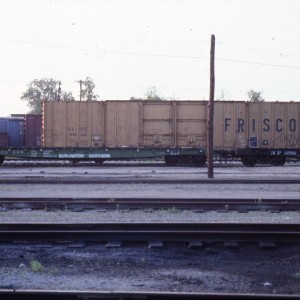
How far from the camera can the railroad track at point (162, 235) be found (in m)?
9.35

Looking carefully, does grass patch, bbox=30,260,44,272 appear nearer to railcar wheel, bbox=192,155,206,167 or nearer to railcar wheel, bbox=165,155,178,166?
railcar wheel, bbox=165,155,178,166

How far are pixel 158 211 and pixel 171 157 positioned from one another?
740 inches

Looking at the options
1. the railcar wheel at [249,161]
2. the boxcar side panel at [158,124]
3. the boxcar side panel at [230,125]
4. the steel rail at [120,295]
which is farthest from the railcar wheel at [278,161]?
the steel rail at [120,295]

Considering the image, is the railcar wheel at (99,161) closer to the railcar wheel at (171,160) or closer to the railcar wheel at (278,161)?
the railcar wheel at (171,160)

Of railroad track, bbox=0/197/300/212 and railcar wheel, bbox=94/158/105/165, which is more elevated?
railcar wheel, bbox=94/158/105/165

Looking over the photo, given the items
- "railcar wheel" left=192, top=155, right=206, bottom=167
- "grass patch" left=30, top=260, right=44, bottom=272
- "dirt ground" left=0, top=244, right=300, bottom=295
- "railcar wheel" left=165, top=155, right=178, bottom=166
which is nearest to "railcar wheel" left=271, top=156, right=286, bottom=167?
"railcar wheel" left=192, top=155, right=206, bottom=167

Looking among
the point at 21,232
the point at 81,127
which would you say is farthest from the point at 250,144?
the point at 21,232

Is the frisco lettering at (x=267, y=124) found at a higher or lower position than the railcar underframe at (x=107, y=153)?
higher

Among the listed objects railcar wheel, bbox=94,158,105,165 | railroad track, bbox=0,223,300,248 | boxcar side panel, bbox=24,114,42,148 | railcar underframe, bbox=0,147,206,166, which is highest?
boxcar side panel, bbox=24,114,42,148

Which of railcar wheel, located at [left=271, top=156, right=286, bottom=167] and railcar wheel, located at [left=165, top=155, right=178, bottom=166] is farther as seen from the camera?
railcar wheel, located at [left=271, top=156, right=286, bottom=167]

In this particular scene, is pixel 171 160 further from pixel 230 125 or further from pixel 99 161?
pixel 99 161

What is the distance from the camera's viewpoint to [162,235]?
373 inches

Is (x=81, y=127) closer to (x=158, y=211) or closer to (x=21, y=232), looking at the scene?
(x=158, y=211)

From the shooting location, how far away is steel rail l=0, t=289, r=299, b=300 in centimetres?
595
